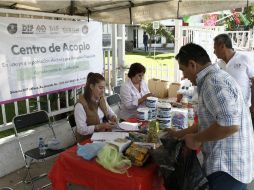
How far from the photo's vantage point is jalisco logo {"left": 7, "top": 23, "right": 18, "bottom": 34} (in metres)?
3.53

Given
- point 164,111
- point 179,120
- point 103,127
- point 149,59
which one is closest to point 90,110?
point 103,127

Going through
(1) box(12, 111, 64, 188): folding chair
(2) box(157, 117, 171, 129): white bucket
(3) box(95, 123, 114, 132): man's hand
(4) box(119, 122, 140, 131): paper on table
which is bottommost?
(1) box(12, 111, 64, 188): folding chair

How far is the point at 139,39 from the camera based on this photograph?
108ft

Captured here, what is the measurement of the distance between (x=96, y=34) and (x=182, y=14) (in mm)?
1541

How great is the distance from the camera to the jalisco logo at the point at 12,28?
3.53 m

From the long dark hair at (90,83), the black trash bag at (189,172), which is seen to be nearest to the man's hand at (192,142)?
the black trash bag at (189,172)

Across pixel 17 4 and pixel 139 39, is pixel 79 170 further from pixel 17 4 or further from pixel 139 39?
pixel 139 39

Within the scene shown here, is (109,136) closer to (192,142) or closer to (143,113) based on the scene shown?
(143,113)

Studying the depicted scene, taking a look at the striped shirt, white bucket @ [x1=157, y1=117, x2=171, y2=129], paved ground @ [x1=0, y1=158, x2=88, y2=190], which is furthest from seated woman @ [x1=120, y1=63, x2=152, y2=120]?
the striped shirt

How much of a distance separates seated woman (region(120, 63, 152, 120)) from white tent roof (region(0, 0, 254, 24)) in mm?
1032

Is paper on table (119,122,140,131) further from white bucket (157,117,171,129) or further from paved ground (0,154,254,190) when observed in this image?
paved ground (0,154,254,190)

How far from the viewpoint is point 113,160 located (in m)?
2.01

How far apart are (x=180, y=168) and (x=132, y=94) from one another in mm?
2085

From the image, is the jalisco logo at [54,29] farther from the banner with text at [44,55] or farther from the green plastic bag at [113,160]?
the green plastic bag at [113,160]
